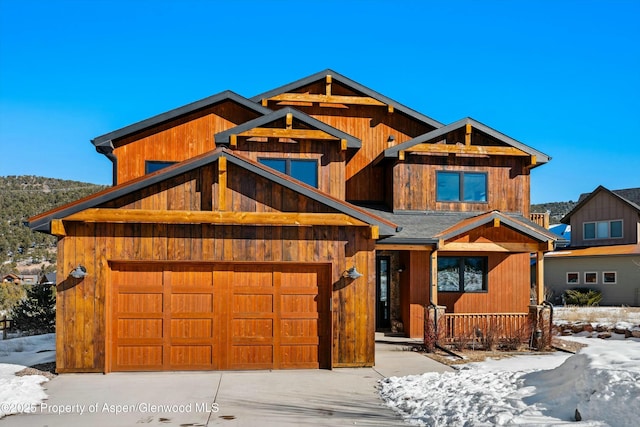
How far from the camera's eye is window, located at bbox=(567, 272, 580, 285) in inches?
1228

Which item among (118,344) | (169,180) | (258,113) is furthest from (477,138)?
(118,344)

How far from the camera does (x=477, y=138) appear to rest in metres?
17.8

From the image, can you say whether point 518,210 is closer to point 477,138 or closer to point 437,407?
point 477,138

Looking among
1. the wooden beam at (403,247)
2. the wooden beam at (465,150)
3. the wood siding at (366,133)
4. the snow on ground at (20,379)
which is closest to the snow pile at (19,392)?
the snow on ground at (20,379)

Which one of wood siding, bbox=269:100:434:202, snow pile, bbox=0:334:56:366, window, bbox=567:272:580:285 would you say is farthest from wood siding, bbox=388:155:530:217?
window, bbox=567:272:580:285

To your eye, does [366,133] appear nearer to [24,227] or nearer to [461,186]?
[461,186]

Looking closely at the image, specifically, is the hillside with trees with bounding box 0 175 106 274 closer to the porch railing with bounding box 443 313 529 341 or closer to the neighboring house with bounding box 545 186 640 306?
the neighboring house with bounding box 545 186 640 306

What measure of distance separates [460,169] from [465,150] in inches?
24.4

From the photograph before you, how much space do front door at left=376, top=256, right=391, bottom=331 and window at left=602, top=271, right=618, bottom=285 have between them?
1755 centimetres

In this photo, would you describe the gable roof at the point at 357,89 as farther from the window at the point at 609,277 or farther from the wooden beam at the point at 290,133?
the window at the point at 609,277

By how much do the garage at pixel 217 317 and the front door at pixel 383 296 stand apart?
630 cm

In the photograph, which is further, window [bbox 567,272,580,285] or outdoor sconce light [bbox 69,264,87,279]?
window [bbox 567,272,580,285]

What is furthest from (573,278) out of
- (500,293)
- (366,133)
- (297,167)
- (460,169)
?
(297,167)

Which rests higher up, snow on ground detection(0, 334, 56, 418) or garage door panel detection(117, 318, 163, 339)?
garage door panel detection(117, 318, 163, 339)
